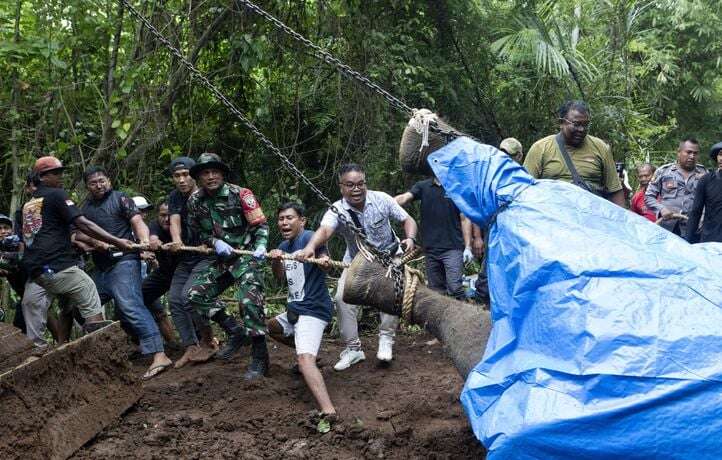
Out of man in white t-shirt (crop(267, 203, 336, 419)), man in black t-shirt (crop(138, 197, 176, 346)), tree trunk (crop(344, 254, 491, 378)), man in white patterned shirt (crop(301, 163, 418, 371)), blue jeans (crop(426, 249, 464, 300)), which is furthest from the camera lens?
blue jeans (crop(426, 249, 464, 300))

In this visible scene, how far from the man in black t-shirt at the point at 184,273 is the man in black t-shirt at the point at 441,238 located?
192 centimetres

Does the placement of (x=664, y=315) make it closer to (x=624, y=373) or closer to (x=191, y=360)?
(x=624, y=373)

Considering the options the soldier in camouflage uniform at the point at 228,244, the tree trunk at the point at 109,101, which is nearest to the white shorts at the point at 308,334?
the soldier in camouflage uniform at the point at 228,244

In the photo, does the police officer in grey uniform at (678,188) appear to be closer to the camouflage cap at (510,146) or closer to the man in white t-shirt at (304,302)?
the camouflage cap at (510,146)

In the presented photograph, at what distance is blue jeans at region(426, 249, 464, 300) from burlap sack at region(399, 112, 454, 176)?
3048mm

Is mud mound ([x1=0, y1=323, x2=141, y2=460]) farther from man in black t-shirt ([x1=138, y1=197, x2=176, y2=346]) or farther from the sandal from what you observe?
man in black t-shirt ([x1=138, y1=197, x2=176, y2=346])

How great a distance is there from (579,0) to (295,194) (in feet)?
20.8

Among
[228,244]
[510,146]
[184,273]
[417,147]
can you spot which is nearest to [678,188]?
[510,146]

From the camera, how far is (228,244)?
6.44 meters

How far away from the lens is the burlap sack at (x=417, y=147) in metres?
4.39

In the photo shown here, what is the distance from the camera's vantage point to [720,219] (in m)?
6.76

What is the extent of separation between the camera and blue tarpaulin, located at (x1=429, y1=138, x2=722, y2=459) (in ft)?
9.97

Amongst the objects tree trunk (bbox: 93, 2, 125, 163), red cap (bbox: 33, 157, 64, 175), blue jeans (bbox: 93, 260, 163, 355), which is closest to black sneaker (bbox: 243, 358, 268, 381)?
blue jeans (bbox: 93, 260, 163, 355)

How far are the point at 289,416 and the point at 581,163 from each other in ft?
8.94
